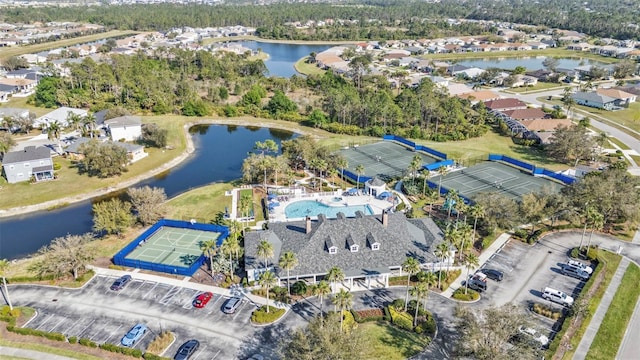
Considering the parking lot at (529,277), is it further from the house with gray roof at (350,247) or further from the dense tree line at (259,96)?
the dense tree line at (259,96)

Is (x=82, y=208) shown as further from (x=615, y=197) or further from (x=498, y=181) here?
(x=615, y=197)

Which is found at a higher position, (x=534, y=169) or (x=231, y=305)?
(x=231, y=305)

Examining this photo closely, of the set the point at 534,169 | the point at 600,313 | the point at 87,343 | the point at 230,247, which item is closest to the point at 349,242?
the point at 230,247

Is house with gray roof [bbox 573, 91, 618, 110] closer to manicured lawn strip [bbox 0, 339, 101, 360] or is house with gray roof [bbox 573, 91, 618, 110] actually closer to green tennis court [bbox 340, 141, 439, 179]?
green tennis court [bbox 340, 141, 439, 179]

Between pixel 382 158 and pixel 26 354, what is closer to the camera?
pixel 26 354

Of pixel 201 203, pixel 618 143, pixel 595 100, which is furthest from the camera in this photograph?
pixel 595 100

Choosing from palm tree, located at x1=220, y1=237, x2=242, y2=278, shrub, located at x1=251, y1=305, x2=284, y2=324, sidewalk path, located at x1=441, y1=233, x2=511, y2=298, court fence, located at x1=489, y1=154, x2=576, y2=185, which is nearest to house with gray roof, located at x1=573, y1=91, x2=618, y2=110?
court fence, located at x1=489, y1=154, x2=576, y2=185

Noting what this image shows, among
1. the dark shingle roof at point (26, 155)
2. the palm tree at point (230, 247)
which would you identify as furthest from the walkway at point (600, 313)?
the dark shingle roof at point (26, 155)

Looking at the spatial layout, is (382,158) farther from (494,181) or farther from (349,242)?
(349,242)
